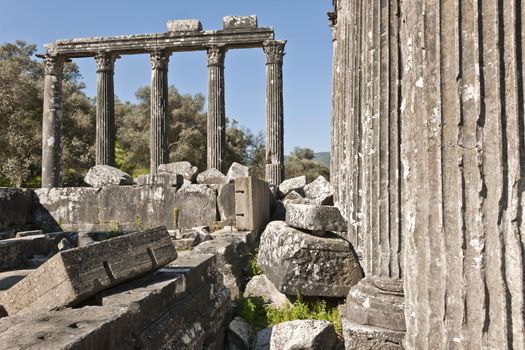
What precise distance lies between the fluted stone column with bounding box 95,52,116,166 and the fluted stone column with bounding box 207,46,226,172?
13.9 feet

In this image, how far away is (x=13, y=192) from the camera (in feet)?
33.8

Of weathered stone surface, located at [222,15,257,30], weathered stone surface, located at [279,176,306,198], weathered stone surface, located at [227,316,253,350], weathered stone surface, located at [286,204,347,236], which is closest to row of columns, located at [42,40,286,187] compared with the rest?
weathered stone surface, located at [222,15,257,30]

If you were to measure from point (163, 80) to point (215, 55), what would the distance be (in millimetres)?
2414

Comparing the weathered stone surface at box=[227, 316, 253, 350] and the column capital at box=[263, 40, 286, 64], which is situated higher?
the column capital at box=[263, 40, 286, 64]

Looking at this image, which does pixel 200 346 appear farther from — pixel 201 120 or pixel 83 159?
pixel 201 120

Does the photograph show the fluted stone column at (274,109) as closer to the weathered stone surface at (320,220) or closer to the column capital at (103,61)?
the column capital at (103,61)

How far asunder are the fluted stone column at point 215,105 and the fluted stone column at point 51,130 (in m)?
5.76

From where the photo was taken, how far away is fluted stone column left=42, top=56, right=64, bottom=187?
1584 centimetres

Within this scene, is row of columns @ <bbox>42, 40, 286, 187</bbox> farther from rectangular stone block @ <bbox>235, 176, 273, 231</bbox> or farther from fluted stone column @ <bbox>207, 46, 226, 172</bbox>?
rectangular stone block @ <bbox>235, 176, 273, 231</bbox>

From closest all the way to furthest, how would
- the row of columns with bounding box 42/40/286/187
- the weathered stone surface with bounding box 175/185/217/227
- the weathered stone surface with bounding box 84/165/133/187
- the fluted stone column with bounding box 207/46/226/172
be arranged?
the weathered stone surface with bounding box 175/185/217/227 < the weathered stone surface with bounding box 84/165/133/187 < the row of columns with bounding box 42/40/286/187 < the fluted stone column with bounding box 207/46/226/172

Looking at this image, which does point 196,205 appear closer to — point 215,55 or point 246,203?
point 246,203

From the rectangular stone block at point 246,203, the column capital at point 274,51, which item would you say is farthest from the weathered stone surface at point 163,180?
the column capital at point 274,51

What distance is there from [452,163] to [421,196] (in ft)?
0.79

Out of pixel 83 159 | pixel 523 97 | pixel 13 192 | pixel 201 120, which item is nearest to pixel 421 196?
pixel 523 97
